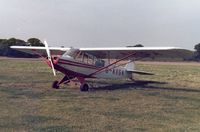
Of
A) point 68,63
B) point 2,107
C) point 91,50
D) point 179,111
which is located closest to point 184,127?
point 179,111

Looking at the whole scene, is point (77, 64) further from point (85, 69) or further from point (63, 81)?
point (63, 81)

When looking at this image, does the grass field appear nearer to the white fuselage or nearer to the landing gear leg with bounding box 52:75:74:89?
the landing gear leg with bounding box 52:75:74:89

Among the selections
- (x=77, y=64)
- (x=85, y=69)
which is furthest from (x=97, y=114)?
(x=85, y=69)

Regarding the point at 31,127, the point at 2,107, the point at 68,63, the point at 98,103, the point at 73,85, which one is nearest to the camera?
the point at 31,127

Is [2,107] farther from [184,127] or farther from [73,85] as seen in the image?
[73,85]

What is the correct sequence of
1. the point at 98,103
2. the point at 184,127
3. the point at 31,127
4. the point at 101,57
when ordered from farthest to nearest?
1. the point at 101,57
2. the point at 98,103
3. the point at 184,127
4. the point at 31,127

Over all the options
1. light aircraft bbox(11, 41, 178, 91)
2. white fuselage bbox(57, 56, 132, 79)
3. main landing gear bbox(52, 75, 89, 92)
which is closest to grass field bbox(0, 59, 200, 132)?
main landing gear bbox(52, 75, 89, 92)

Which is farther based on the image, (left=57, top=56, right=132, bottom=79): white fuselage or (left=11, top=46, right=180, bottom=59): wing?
(left=11, top=46, right=180, bottom=59): wing

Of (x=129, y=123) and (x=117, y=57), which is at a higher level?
(x=117, y=57)

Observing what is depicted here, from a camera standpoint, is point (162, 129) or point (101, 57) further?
point (101, 57)

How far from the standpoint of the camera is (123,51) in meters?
17.4

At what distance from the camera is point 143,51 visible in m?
16.6

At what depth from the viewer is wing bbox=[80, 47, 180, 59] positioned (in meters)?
16.0

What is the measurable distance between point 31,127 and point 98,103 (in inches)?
156
